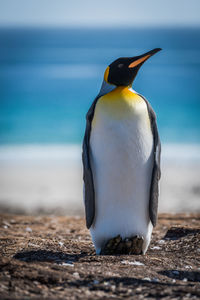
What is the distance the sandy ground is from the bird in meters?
0.26

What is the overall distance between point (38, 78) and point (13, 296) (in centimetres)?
4514

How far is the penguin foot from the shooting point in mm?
4980

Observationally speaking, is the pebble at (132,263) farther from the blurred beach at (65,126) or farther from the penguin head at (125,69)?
the blurred beach at (65,126)

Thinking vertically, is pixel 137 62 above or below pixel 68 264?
above

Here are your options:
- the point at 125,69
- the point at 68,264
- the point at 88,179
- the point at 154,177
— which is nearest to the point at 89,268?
the point at 68,264

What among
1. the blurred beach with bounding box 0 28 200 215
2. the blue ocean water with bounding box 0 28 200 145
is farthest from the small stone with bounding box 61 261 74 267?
the blue ocean water with bounding box 0 28 200 145

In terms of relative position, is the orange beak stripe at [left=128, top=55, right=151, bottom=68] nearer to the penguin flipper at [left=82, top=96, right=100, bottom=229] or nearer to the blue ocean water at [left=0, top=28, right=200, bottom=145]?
the penguin flipper at [left=82, top=96, right=100, bottom=229]

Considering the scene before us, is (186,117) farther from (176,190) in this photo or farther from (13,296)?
(13,296)

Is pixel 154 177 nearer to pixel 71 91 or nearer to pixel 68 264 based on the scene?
pixel 68 264

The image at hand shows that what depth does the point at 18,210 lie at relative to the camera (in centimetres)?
939

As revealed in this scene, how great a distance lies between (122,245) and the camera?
4992mm

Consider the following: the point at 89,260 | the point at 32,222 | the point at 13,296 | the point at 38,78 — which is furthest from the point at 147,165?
the point at 38,78

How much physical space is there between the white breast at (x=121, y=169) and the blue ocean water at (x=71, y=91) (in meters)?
14.7

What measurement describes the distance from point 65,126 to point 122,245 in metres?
18.9
